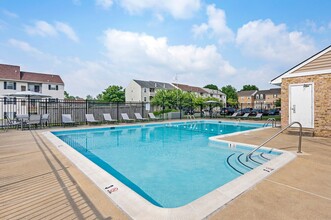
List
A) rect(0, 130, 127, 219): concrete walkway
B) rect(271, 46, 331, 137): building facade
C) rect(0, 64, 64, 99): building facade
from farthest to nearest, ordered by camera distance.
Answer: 1. rect(0, 64, 64, 99): building facade
2. rect(271, 46, 331, 137): building facade
3. rect(0, 130, 127, 219): concrete walkway

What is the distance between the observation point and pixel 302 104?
8.78 meters

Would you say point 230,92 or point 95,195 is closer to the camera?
point 95,195

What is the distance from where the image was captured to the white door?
8.52 metres

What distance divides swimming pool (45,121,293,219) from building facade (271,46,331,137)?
4.27 meters

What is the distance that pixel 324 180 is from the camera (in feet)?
11.3

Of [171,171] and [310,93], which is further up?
[310,93]

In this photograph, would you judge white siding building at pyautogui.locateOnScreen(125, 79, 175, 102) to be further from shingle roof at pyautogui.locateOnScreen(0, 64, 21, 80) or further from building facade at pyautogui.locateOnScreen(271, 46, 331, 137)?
building facade at pyautogui.locateOnScreen(271, 46, 331, 137)

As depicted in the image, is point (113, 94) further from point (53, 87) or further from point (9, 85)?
point (9, 85)

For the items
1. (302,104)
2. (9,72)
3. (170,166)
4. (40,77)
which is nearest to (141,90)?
(40,77)

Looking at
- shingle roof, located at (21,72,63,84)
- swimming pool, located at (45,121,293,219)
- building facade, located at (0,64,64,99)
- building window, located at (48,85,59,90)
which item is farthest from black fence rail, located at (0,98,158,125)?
building window, located at (48,85,59,90)

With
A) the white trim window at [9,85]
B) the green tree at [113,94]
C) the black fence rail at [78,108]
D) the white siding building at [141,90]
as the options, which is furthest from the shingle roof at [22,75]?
the green tree at [113,94]

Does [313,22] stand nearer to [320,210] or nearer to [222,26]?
[222,26]

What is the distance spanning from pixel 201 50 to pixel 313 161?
16.4 m

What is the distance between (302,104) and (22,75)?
113 ft
